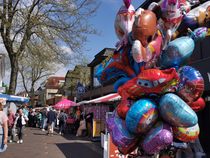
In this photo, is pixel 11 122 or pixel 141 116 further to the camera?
pixel 11 122

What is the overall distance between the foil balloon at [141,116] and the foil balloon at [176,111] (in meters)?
0.14

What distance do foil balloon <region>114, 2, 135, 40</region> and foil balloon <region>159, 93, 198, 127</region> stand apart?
1.24m

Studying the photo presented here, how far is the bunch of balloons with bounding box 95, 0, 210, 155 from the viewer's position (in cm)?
424

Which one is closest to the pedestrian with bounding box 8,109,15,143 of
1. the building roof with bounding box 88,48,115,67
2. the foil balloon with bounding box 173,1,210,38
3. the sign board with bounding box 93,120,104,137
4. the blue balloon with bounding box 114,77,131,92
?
the sign board with bounding box 93,120,104,137

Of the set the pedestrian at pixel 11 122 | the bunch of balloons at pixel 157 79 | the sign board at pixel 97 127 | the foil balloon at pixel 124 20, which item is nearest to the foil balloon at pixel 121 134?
the bunch of balloons at pixel 157 79

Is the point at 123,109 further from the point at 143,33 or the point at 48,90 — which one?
the point at 48,90

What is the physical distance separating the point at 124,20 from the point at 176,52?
3.18ft

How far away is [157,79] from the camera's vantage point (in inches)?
166

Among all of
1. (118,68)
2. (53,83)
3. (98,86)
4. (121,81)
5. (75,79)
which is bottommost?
(121,81)

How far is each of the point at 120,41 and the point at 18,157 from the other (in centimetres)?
781

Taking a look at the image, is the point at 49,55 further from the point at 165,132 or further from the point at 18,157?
the point at 165,132

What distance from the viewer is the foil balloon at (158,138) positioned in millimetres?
4211

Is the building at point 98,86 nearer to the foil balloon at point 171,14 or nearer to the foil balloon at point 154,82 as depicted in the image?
the foil balloon at point 171,14

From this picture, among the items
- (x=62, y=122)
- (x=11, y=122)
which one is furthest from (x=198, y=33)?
(x=62, y=122)
